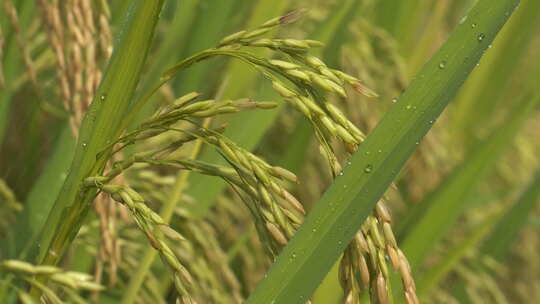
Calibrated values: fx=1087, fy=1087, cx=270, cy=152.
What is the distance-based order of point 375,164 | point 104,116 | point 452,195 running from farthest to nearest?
point 452,195 → point 104,116 → point 375,164

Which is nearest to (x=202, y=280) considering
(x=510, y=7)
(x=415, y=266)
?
(x=415, y=266)

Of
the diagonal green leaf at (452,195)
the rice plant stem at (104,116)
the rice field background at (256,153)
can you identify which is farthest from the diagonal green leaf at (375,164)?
the diagonal green leaf at (452,195)

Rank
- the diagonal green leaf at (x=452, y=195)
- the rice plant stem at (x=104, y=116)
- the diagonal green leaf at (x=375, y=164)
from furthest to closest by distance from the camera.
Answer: the diagonal green leaf at (x=452, y=195), the rice plant stem at (x=104, y=116), the diagonal green leaf at (x=375, y=164)

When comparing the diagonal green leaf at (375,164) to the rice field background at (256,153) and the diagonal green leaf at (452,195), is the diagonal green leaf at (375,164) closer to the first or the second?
the rice field background at (256,153)

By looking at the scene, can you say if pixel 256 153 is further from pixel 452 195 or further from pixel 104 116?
pixel 104 116

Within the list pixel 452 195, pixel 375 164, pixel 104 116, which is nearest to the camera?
pixel 375 164

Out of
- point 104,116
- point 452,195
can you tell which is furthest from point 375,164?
point 452,195

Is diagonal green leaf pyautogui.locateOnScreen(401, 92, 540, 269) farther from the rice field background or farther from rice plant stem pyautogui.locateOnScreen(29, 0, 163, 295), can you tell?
rice plant stem pyautogui.locateOnScreen(29, 0, 163, 295)
